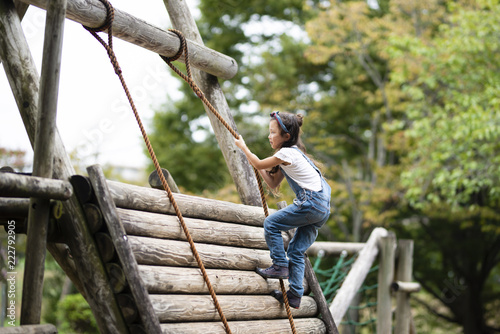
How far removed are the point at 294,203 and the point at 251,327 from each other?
0.74m

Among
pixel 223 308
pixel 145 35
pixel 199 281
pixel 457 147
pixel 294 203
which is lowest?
pixel 223 308


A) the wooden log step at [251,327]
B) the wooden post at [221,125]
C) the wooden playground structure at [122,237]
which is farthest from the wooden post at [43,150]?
the wooden post at [221,125]

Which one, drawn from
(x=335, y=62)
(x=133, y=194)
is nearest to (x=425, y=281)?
(x=335, y=62)

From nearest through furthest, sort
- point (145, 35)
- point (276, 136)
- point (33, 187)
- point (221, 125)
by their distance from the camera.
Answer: point (33, 187) → point (276, 136) → point (145, 35) → point (221, 125)

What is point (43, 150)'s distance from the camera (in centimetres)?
252

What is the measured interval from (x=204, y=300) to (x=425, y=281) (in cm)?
1180

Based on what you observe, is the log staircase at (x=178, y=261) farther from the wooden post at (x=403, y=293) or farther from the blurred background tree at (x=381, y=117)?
the blurred background tree at (x=381, y=117)

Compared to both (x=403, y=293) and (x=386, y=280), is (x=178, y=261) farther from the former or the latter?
(x=403, y=293)

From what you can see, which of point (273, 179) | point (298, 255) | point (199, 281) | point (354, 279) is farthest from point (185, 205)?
point (354, 279)

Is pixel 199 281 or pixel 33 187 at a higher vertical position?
pixel 33 187

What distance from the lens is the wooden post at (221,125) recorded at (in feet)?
13.3

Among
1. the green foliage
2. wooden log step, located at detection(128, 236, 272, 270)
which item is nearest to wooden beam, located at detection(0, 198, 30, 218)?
wooden log step, located at detection(128, 236, 272, 270)

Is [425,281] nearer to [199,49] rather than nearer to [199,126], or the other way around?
[199,126]

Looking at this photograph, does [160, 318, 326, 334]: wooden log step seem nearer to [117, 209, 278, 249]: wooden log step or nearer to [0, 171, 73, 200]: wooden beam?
[117, 209, 278, 249]: wooden log step
